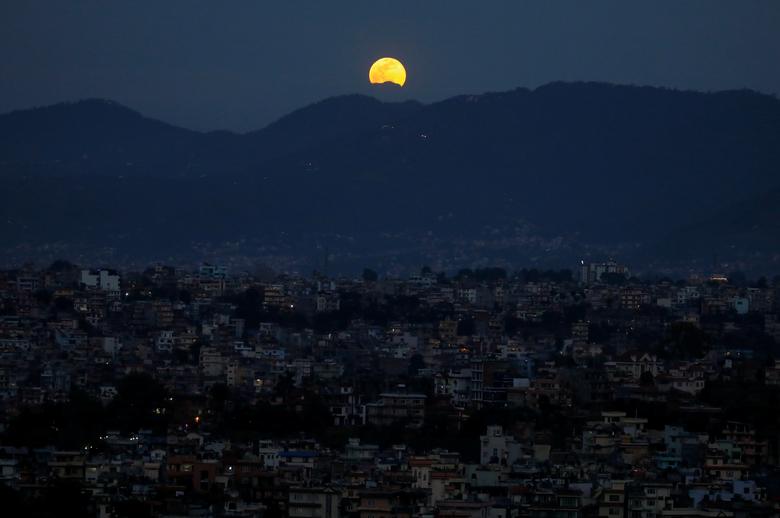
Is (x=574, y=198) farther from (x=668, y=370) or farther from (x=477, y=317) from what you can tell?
(x=668, y=370)

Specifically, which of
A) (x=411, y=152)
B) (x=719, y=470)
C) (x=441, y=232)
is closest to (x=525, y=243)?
(x=441, y=232)

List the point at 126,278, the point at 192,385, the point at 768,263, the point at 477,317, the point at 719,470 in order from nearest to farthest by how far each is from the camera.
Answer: the point at 719,470 → the point at 192,385 → the point at 477,317 → the point at 126,278 → the point at 768,263

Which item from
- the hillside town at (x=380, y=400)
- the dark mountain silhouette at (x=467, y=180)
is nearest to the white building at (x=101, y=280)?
the hillside town at (x=380, y=400)

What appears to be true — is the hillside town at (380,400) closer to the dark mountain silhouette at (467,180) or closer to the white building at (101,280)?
the white building at (101,280)

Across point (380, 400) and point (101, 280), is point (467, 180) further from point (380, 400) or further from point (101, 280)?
point (380, 400)

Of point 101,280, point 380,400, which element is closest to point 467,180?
point 101,280

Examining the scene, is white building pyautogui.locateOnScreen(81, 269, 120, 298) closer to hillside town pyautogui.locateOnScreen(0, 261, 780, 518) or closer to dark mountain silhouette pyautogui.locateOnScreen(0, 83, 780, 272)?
hillside town pyautogui.locateOnScreen(0, 261, 780, 518)
